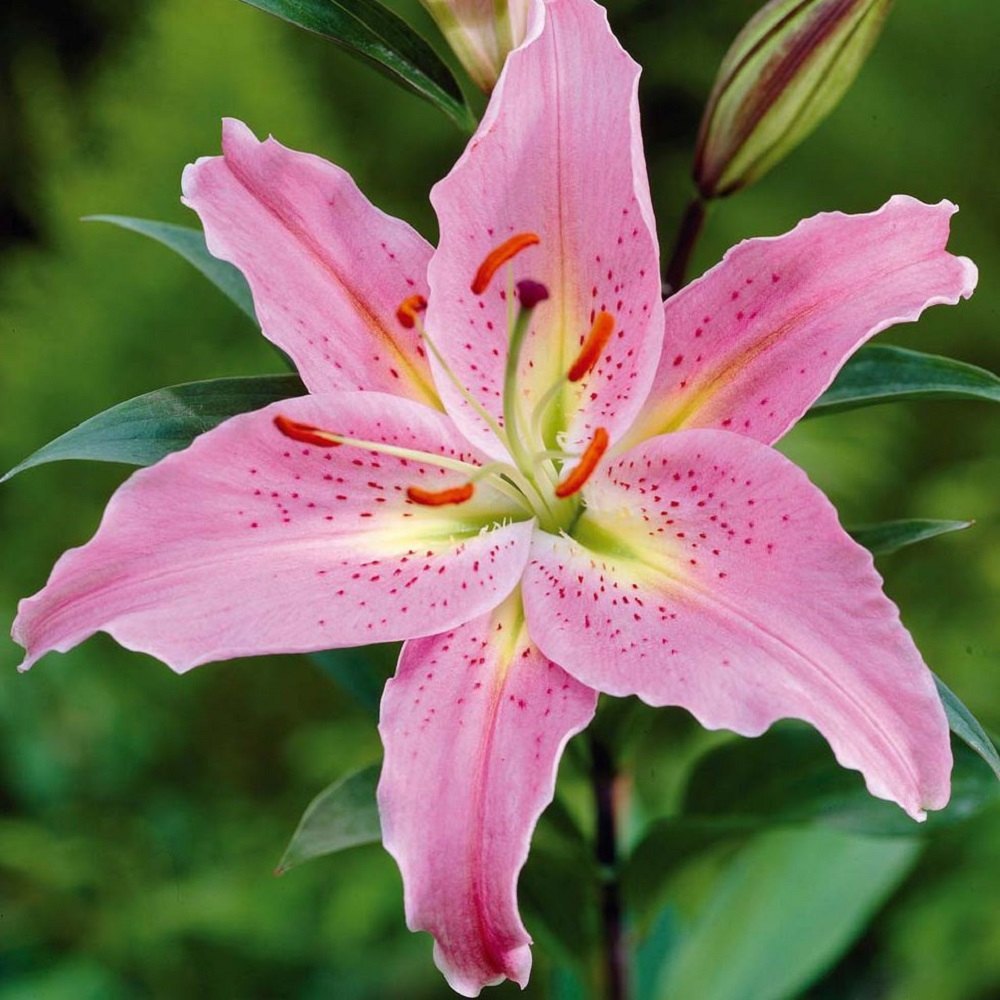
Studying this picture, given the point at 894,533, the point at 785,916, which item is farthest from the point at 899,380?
the point at 785,916

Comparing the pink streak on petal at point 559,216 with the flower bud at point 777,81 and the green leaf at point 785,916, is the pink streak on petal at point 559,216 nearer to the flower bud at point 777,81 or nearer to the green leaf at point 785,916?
the flower bud at point 777,81

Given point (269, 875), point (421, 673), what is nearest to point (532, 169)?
point (421, 673)

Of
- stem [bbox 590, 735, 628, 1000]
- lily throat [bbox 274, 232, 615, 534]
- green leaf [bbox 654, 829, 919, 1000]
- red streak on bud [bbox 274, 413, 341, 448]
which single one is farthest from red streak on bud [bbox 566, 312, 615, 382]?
green leaf [bbox 654, 829, 919, 1000]

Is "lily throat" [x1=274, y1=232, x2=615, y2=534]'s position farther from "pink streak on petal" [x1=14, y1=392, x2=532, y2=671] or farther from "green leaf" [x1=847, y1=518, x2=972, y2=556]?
"green leaf" [x1=847, y1=518, x2=972, y2=556]

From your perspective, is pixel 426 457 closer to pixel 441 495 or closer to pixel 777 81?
pixel 441 495

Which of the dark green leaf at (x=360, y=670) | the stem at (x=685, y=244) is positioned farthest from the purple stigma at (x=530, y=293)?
the dark green leaf at (x=360, y=670)

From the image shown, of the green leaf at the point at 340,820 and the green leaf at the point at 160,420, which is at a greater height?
the green leaf at the point at 160,420
